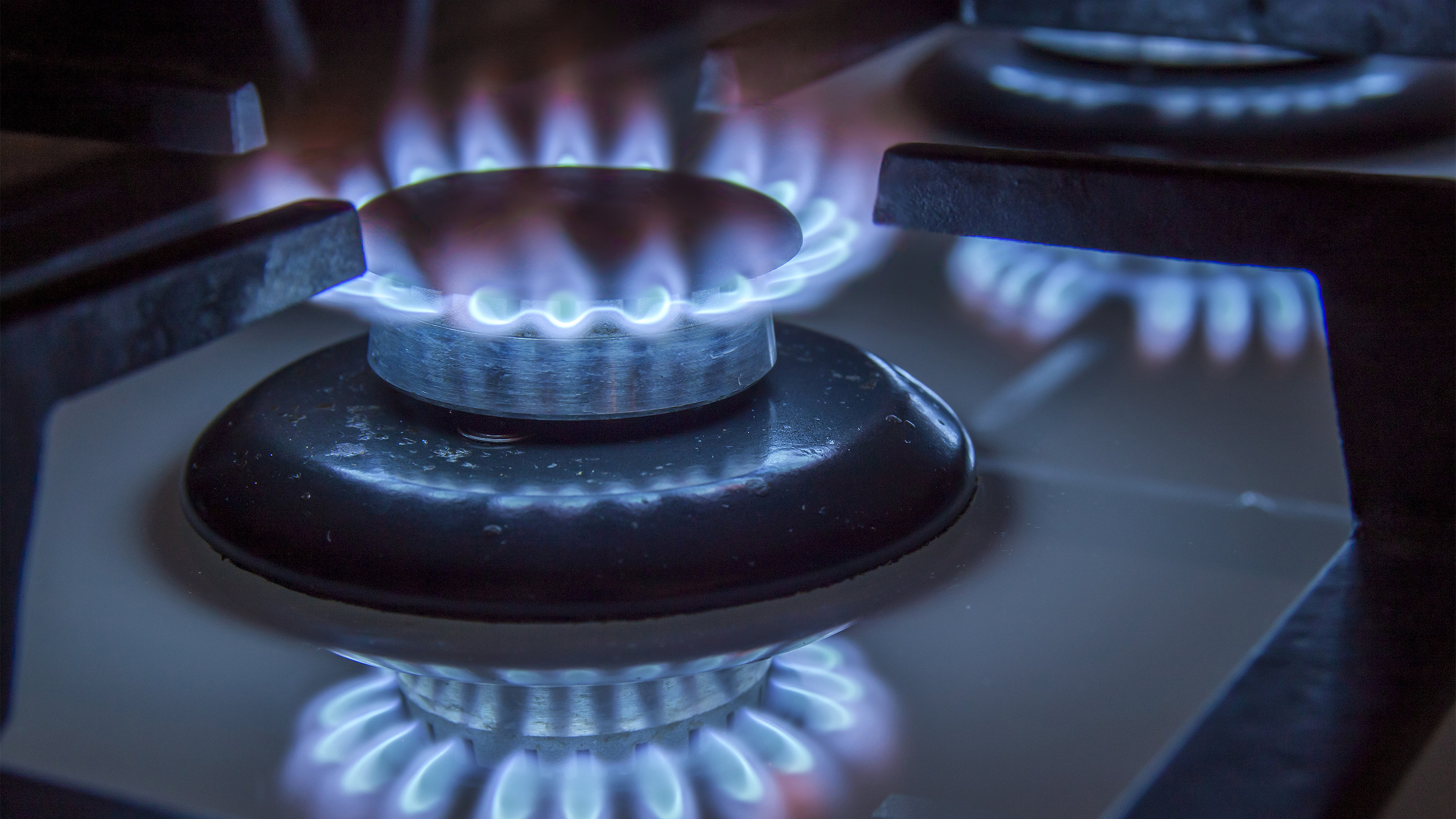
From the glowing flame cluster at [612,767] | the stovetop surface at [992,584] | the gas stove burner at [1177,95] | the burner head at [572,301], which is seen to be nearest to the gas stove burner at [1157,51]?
the gas stove burner at [1177,95]

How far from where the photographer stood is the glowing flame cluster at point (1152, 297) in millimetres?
855

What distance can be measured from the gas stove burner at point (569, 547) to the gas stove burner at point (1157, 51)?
685mm

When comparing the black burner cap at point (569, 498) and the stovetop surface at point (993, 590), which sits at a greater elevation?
the black burner cap at point (569, 498)

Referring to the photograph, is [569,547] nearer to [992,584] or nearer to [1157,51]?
[992,584]

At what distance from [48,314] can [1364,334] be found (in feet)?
1.71

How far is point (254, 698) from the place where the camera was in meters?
0.52

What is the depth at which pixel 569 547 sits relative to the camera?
21.7 inches

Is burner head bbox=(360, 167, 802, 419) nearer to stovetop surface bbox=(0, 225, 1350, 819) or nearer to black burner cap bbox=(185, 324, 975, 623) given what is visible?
black burner cap bbox=(185, 324, 975, 623)

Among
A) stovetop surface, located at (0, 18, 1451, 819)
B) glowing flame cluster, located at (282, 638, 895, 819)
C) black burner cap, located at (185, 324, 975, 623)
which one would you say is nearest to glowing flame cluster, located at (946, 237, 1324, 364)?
stovetop surface, located at (0, 18, 1451, 819)

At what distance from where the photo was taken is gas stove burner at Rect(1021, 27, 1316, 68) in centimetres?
119

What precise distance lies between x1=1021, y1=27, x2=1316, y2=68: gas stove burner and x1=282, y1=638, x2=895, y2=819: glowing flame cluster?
796 millimetres

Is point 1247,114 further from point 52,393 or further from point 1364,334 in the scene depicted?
point 52,393

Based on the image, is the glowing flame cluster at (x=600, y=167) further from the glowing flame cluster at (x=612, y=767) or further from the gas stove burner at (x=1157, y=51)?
the gas stove burner at (x=1157, y=51)

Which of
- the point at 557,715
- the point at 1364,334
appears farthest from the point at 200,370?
the point at 1364,334
